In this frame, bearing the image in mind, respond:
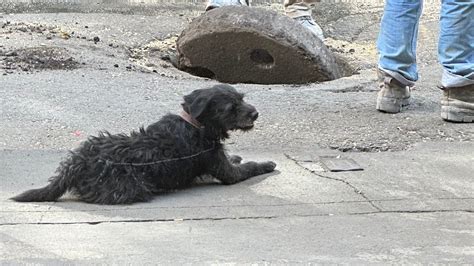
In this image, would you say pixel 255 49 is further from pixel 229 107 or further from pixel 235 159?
→ pixel 229 107

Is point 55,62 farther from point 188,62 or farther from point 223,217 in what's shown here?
point 223,217

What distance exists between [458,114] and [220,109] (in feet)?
7.00

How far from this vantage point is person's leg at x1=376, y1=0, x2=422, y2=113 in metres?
5.85

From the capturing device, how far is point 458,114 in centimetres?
561

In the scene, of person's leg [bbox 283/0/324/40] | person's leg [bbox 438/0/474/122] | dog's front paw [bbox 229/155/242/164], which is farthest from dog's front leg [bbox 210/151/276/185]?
person's leg [bbox 283/0/324/40]

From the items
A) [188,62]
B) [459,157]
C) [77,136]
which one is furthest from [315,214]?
[188,62]

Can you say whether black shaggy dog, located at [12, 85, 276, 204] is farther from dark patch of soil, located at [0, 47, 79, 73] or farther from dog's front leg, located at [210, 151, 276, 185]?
dark patch of soil, located at [0, 47, 79, 73]

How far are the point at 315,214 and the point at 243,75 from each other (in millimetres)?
4173

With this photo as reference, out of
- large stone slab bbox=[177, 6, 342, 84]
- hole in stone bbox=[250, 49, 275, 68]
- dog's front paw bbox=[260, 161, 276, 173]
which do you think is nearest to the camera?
dog's front paw bbox=[260, 161, 276, 173]

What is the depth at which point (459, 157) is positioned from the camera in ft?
16.1

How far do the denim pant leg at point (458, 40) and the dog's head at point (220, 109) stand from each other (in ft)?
6.28

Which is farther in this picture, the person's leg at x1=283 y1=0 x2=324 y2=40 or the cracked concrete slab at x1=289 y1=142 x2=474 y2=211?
the person's leg at x1=283 y1=0 x2=324 y2=40

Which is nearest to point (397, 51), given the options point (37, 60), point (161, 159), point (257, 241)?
point (161, 159)

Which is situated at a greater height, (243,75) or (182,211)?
(182,211)
